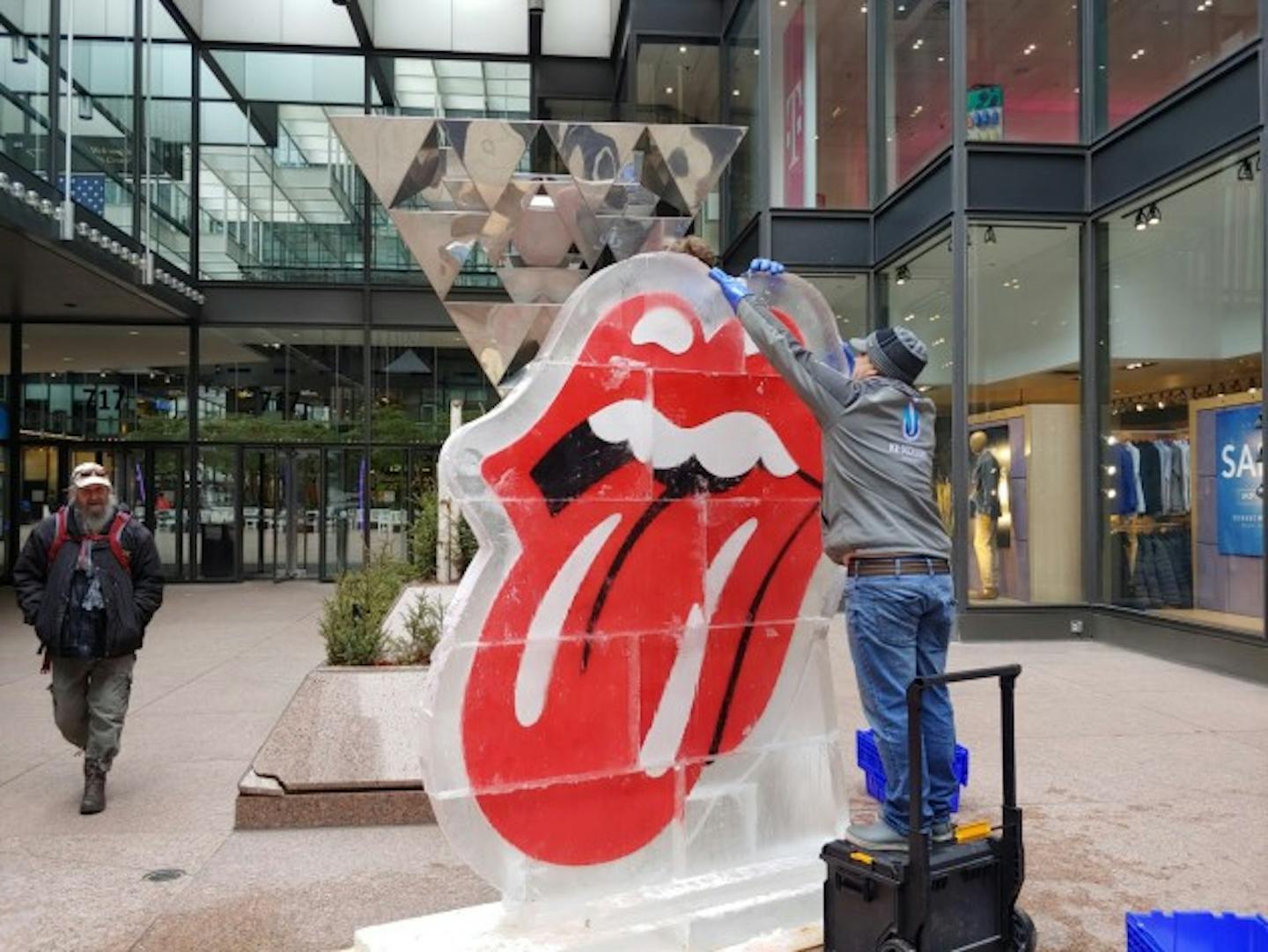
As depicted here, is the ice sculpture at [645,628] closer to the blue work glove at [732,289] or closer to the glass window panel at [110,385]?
the blue work glove at [732,289]

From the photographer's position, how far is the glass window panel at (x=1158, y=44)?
382 inches

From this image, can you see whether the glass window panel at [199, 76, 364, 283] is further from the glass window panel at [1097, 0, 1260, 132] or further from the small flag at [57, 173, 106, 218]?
the glass window panel at [1097, 0, 1260, 132]

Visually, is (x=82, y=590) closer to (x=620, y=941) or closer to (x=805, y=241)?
(x=620, y=941)

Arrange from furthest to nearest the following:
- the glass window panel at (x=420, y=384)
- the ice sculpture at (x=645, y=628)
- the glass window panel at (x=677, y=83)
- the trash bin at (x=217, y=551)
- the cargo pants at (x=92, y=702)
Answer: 1. the glass window panel at (x=420, y=384)
2. the trash bin at (x=217, y=551)
3. the glass window panel at (x=677, y=83)
4. the cargo pants at (x=92, y=702)
5. the ice sculpture at (x=645, y=628)

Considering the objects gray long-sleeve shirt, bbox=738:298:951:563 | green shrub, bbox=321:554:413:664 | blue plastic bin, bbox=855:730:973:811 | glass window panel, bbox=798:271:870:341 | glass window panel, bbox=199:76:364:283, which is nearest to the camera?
gray long-sleeve shirt, bbox=738:298:951:563

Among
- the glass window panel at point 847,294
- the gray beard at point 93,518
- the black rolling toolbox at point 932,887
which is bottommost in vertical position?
the black rolling toolbox at point 932,887

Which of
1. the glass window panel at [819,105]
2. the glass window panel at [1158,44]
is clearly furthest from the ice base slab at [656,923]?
the glass window panel at [819,105]

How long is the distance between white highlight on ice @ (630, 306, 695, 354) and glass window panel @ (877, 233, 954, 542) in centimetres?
814

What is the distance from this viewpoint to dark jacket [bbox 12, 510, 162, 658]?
18.5 ft

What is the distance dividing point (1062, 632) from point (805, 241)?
6.01 metres

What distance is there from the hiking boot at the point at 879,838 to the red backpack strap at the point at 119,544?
434 centimetres

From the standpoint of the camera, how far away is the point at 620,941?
11.5 ft

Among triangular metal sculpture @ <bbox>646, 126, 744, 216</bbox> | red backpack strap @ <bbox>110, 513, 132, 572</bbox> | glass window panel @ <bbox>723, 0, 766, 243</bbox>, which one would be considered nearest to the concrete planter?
red backpack strap @ <bbox>110, 513, 132, 572</bbox>

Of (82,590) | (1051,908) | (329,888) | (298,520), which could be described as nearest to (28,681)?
(82,590)
